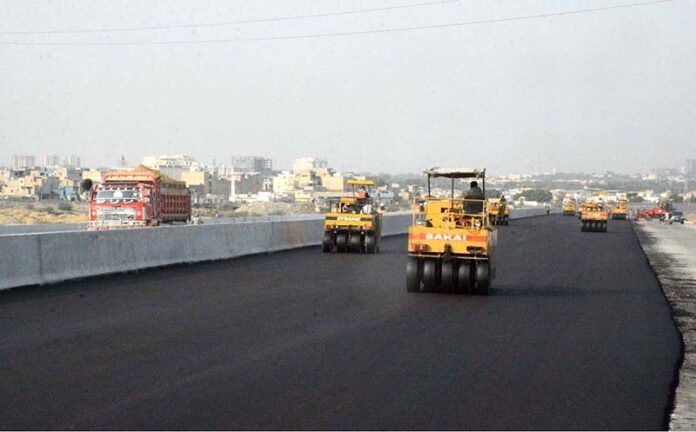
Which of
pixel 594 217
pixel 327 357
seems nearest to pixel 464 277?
pixel 327 357

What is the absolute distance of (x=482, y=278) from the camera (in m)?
18.3

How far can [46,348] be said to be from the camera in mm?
10805

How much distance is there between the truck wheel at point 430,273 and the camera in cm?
1862

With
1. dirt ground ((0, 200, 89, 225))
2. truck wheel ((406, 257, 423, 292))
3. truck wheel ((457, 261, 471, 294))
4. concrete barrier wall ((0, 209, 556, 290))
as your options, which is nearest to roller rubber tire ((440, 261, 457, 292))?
truck wheel ((457, 261, 471, 294))

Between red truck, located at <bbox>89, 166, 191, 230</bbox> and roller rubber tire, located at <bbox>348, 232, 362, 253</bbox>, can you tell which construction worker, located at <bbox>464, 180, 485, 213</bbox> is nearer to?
roller rubber tire, located at <bbox>348, 232, 362, 253</bbox>

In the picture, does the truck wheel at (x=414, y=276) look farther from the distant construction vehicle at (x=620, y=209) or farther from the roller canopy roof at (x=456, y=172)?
the distant construction vehicle at (x=620, y=209)

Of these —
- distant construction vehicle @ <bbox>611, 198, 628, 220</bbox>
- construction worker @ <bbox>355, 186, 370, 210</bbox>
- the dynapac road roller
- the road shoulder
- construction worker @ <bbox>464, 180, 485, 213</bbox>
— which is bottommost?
distant construction vehicle @ <bbox>611, 198, 628, 220</bbox>

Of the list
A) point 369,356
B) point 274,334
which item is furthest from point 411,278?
point 369,356

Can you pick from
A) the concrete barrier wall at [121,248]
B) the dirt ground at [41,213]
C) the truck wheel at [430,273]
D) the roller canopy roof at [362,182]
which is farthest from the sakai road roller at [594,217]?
the truck wheel at [430,273]

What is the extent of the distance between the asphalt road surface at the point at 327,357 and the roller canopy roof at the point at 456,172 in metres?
2.40

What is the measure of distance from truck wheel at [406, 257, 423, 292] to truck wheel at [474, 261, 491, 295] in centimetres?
110

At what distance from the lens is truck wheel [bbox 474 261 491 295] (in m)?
18.3

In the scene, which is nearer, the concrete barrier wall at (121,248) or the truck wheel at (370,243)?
the concrete barrier wall at (121,248)

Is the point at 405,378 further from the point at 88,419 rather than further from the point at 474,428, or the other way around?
the point at 88,419
